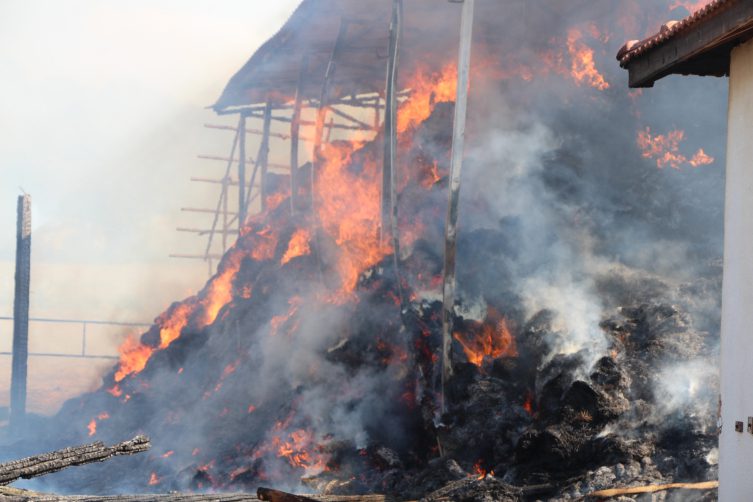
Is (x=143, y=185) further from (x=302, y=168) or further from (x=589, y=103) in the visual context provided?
(x=589, y=103)

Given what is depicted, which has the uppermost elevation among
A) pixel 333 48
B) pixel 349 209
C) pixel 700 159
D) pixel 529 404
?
pixel 333 48

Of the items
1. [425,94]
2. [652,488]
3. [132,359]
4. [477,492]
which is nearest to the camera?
[477,492]

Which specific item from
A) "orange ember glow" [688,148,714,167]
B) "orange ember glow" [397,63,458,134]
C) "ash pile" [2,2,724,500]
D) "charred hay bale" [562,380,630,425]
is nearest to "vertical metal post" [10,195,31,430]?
"ash pile" [2,2,724,500]

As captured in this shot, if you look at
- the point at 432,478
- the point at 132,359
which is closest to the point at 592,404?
the point at 432,478

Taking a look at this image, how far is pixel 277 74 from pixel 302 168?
371cm

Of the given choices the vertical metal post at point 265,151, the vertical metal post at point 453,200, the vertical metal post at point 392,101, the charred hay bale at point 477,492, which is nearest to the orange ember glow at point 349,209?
the vertical metal post at point 265,151

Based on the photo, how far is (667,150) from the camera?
2161cm

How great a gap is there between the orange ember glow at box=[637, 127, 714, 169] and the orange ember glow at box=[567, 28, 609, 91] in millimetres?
1806

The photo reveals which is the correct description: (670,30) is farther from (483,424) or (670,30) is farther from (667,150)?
(667,150)

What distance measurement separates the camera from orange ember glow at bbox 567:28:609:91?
2306 centimetres

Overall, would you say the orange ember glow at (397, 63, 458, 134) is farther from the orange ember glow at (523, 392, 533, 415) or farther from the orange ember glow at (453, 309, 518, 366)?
the orange ember glow at (523, 392, 533, 415)

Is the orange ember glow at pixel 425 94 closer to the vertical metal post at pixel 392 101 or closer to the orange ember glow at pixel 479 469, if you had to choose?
the vertical metal post at pixel 392 101

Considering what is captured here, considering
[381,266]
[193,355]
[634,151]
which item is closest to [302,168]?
[193,355]

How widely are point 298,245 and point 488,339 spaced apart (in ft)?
29.3
